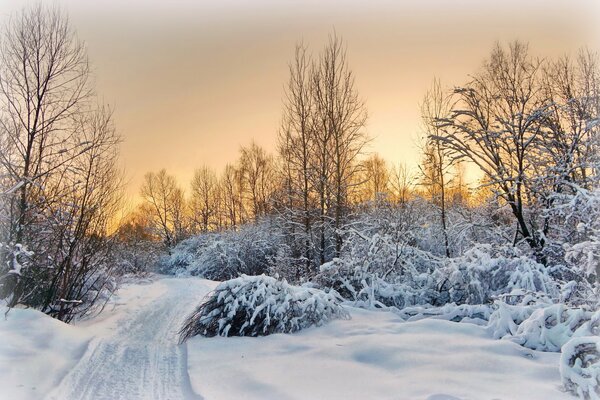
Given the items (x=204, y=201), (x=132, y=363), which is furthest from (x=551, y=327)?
(x=204, y=201)

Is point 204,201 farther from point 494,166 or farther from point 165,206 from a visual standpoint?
point 494,166

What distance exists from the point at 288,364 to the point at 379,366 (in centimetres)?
117

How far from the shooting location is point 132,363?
19.1 ft

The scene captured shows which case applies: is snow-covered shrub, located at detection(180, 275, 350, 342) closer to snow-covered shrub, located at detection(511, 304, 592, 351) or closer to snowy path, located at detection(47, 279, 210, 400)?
snowy path, located at detection(47, 279, 210, 400)

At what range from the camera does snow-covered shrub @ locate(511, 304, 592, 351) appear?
4.66 metres

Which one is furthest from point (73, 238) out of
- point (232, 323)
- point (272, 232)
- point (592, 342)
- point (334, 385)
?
point (272, 232)

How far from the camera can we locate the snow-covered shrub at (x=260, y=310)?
6.91m

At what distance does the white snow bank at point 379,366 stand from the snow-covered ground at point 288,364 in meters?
0.01

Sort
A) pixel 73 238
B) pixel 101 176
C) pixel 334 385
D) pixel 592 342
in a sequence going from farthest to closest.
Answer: pixel 101 176
pixel 73 238
pixel 334 385
pixel 592 342

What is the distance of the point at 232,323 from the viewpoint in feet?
23.2

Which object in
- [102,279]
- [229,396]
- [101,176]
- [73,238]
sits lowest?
[229,396]

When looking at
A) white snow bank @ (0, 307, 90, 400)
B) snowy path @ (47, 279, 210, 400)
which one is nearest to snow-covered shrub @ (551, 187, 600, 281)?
snowy path @ (47, 279, 210, 400)

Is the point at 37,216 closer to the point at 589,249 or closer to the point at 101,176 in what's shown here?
the point at 101,176

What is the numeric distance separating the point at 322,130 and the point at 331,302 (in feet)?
26.3
